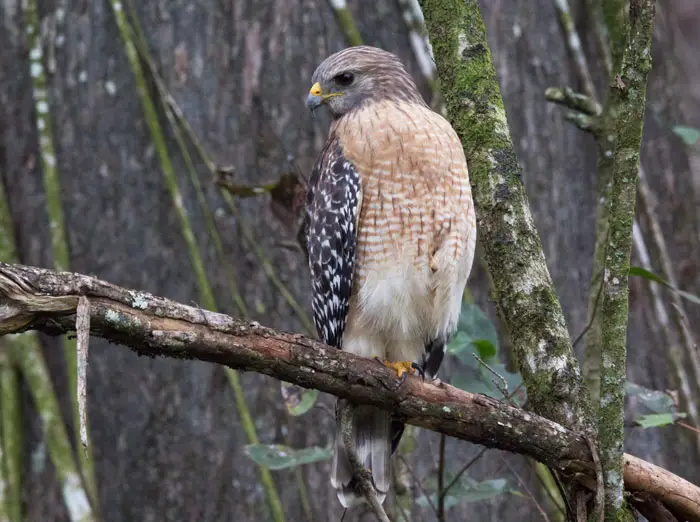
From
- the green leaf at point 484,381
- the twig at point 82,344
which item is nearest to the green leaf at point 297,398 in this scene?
the green leaf at point 484,381

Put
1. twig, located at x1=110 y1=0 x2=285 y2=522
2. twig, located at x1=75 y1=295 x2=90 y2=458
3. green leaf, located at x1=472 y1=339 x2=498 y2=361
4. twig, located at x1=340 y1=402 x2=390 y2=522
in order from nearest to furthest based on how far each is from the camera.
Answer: twig, located at x1=75 y1=295 x2=90 y2=458
twig, located at x1=340 y1=402 x2=390 y2=522
green leaf, located at x1=472 y1=339 x2=498 y2=361
twig, located at x1=110 y1=0 x2=285 y2=522

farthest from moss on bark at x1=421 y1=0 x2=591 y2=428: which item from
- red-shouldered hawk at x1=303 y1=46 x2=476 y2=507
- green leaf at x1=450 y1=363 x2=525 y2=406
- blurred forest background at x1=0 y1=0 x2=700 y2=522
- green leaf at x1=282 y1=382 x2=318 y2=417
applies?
blurred forest background at x1=0 y1=0 x2=700 y2=522

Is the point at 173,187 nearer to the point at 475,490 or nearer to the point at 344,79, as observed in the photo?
the point at 344,79

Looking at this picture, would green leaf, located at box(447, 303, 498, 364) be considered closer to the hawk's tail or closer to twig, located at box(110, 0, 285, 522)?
the hawk's tail

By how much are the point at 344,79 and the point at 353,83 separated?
0.04 metres

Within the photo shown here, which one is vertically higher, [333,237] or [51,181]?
[51,181]

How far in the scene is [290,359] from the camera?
90.4 inches

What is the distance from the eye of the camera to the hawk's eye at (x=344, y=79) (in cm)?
353

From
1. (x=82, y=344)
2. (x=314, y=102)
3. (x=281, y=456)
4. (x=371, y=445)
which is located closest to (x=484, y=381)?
(x=371, y=445)

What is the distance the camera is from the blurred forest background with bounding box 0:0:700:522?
4.43 metres

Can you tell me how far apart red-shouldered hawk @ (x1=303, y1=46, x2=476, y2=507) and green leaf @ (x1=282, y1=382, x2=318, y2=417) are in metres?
0.18

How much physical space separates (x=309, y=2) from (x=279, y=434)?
7.14 ft

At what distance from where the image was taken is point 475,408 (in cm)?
251

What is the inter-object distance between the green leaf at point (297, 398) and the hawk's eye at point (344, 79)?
3.90 ft
